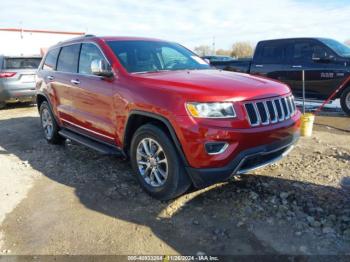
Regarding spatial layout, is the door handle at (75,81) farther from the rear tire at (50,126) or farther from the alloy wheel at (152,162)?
the alloy wheel at (152,162)

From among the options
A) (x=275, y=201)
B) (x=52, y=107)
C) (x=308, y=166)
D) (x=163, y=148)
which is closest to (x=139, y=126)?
(x=163, y=148)

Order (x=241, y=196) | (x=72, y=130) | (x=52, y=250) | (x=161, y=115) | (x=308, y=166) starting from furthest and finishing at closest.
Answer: (x=72, y=130) → (x=308, y=166) → (x=241, y=196) → (x=161, y=115) → (x=52, y=250)

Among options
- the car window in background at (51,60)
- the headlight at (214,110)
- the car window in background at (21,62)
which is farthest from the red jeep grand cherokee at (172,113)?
the car window in background at (21,62)

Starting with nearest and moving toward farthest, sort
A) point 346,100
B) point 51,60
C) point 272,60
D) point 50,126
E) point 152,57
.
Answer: point 152,57 < point 51,60 < point 50,126 < point 346,100 < point 272,60

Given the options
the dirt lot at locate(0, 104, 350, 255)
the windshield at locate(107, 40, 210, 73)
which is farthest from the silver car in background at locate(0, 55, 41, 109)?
the windshield at locate(107, 40, 210, 73)

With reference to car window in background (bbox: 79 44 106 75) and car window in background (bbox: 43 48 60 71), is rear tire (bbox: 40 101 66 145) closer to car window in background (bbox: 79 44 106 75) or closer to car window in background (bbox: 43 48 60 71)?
car window in background (bbox: 43 48 60 71)

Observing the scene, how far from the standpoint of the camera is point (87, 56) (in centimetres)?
531

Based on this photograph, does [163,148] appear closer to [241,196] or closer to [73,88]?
[241,196]

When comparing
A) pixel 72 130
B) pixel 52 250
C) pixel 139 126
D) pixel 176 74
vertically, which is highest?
pixel 176 74

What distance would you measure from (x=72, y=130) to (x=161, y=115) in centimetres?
263

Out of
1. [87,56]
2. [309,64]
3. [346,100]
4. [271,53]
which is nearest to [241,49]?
[271,53]

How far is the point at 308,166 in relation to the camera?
500 centimetres

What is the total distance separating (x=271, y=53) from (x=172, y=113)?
718cm

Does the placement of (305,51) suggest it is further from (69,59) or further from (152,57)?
(69,59)
